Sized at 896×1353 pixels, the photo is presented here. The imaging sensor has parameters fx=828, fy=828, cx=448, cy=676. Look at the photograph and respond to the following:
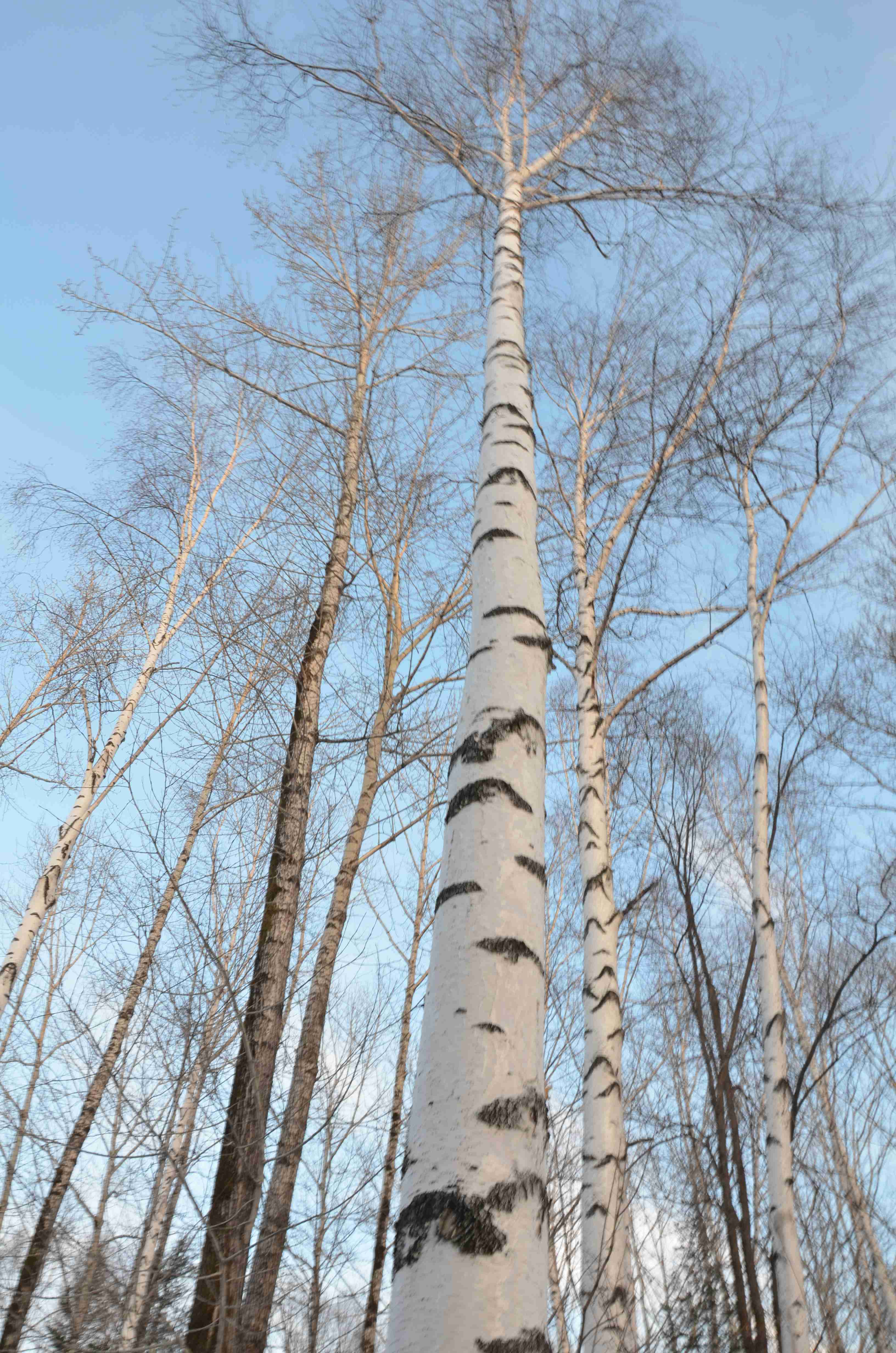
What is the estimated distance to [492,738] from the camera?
5.59 ft

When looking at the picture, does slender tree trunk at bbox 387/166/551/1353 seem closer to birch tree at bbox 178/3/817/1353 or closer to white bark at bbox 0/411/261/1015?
birch tree at bbox 178/3/817/1353

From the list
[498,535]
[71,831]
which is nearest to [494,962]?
[498,535]

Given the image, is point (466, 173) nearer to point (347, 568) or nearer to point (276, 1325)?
point (347, 568)

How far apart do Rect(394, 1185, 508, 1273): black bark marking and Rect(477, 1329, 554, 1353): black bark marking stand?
0.30ft

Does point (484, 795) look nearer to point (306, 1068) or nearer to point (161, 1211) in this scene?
point (161, 1211)

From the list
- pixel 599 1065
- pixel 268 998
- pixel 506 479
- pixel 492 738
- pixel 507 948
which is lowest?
pixel 507 948

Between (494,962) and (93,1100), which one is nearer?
(494,962)

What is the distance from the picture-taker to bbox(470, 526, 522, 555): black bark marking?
2.17 m

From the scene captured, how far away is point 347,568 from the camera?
16.8 feet

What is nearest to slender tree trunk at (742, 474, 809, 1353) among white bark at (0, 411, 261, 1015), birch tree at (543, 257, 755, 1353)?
birch tree at (543, 257, 755, 1353)

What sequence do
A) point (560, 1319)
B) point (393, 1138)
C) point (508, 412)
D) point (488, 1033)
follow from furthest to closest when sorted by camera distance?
point (393, 1138)
point (560, 1319)
point (508, 412)
point (488, 1033)

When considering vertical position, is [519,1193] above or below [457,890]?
below

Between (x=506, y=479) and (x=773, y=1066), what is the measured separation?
9.48 feet

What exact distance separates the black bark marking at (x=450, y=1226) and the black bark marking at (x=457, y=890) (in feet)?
1.47
